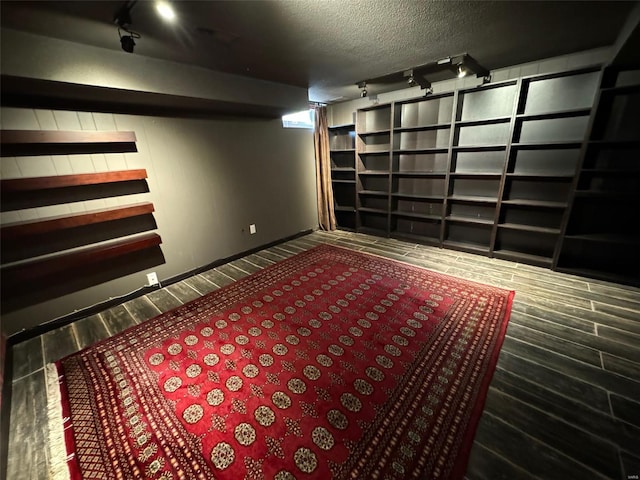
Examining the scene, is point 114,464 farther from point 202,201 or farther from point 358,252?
point 358,252

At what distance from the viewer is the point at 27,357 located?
190 cm

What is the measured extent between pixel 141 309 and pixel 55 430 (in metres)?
1.21

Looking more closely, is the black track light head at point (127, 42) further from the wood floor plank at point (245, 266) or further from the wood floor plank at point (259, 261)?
the wood floor plank at point (259, 261)

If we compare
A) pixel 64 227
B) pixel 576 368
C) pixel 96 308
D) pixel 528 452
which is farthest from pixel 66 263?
pixel 576 368

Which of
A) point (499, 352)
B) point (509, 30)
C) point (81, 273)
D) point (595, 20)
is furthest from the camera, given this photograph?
point (81, 273)

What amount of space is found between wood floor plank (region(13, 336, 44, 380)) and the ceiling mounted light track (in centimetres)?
409

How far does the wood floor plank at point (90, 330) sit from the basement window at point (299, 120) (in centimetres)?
331

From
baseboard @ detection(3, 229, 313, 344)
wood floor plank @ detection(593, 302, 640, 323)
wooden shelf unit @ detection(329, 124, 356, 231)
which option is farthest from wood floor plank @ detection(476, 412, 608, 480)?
wooden shelf unit @ detection(329, 124, 356, 231)

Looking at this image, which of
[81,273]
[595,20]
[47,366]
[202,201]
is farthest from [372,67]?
[47,366]

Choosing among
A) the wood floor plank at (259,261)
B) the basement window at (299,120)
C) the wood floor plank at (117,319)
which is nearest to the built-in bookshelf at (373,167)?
the basement window at (299,120)

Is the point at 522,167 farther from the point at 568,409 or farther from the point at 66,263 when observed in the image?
the point at 66,263

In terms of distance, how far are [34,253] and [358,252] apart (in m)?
3.31

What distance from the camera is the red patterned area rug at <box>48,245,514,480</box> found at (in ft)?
3.93

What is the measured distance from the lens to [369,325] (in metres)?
2.10
